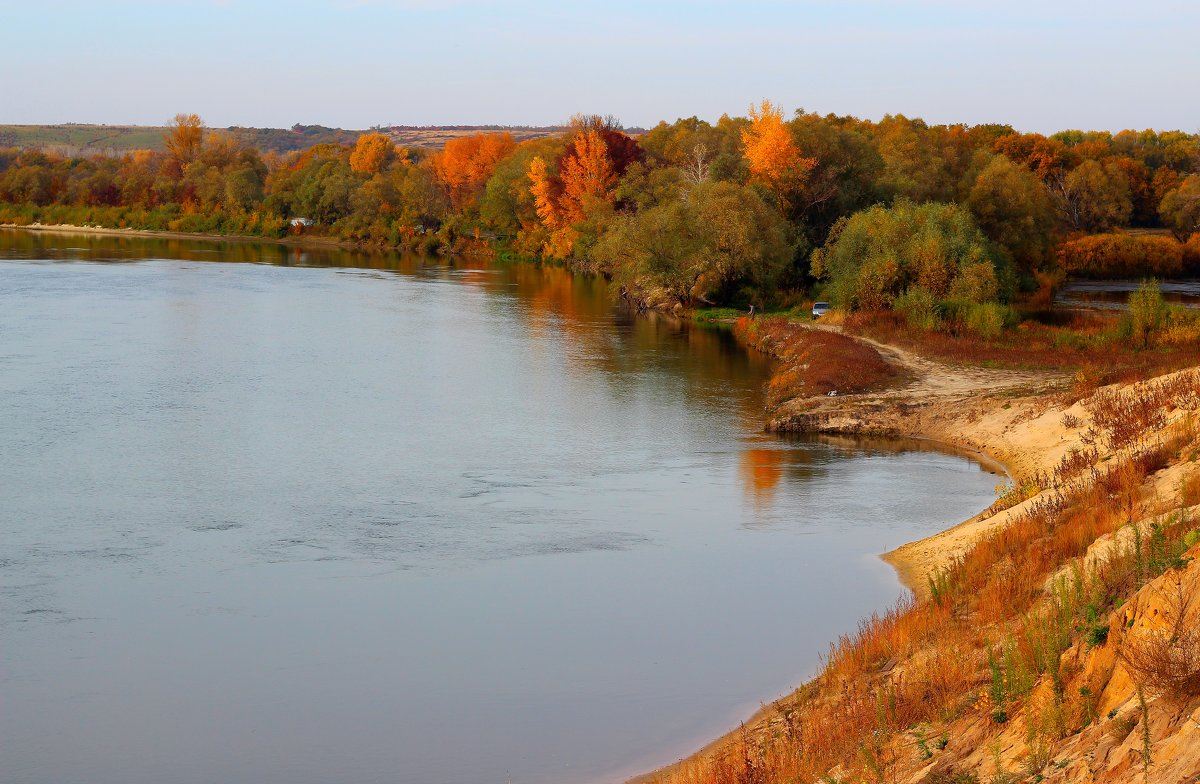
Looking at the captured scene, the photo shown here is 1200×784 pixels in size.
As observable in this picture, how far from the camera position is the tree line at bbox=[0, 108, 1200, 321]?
4891 cm

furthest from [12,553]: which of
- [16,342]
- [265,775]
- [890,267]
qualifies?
[890,267]

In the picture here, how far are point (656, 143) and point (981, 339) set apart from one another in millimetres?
50487

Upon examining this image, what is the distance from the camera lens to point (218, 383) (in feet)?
109

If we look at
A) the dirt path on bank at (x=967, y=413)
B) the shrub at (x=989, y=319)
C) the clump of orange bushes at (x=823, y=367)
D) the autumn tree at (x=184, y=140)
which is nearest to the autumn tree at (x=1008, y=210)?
the shrub at (x=989, y=319)

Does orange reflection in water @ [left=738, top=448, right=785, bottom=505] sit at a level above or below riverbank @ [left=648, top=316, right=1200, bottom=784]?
below

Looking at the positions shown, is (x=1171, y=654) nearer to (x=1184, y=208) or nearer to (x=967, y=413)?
(x=967, y=413)

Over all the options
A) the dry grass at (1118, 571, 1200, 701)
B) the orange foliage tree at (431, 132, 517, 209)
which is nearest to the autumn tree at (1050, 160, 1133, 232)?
the orange foliage tree at (431, 132, 517, 209)

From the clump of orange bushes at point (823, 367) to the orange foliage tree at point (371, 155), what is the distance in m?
72.7

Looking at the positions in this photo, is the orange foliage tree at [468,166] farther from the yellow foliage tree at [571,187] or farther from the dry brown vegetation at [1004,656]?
the dry brown vegetation at [1004,656]

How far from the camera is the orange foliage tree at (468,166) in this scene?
319 ft

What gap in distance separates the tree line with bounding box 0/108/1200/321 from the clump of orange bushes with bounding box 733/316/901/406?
4.65 meters

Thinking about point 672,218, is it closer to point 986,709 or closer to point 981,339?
point 981,339

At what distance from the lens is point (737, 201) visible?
51.2 m

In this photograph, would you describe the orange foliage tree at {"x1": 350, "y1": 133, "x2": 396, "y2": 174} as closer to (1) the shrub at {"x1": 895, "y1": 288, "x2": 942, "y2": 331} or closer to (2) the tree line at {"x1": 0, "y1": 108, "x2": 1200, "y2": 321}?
(2) the tree line at {"x1": 0, "y1": 108, "x2": 1200, "y2": 321}
